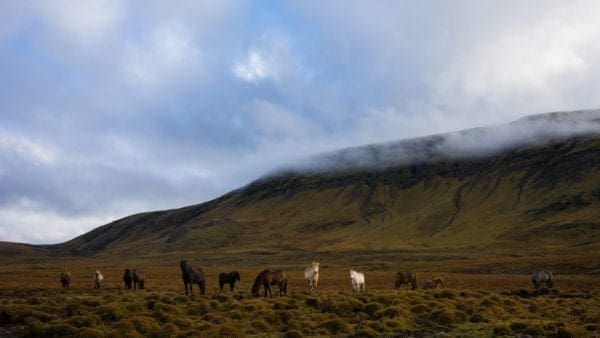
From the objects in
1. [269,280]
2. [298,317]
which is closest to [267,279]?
[269,280]

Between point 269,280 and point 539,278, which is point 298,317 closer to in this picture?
point 269,280

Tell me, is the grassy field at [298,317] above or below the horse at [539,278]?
above

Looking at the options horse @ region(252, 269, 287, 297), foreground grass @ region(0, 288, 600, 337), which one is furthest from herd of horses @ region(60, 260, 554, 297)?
foreground grass @ region(0, 288, 600, 337)

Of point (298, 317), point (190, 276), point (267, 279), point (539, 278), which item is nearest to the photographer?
point (298, 317)

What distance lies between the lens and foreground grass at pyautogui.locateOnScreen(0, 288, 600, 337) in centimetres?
1833

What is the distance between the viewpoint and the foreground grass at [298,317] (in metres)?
18.3

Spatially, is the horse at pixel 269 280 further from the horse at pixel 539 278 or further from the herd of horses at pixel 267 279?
the horse at pixel 539 278

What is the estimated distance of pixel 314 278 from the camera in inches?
1339

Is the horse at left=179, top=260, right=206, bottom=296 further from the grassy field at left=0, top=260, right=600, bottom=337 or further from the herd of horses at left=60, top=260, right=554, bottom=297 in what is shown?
the grassy field at left=0, top=260, right=600, bottom=337

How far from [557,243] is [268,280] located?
14500 cm

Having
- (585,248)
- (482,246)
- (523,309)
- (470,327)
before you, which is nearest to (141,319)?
(470,327)

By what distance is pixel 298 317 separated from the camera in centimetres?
2214

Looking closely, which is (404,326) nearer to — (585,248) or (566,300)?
(566,300)

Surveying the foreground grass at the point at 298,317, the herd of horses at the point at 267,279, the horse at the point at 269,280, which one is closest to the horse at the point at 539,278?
the herd of horses at the point at 267,279
